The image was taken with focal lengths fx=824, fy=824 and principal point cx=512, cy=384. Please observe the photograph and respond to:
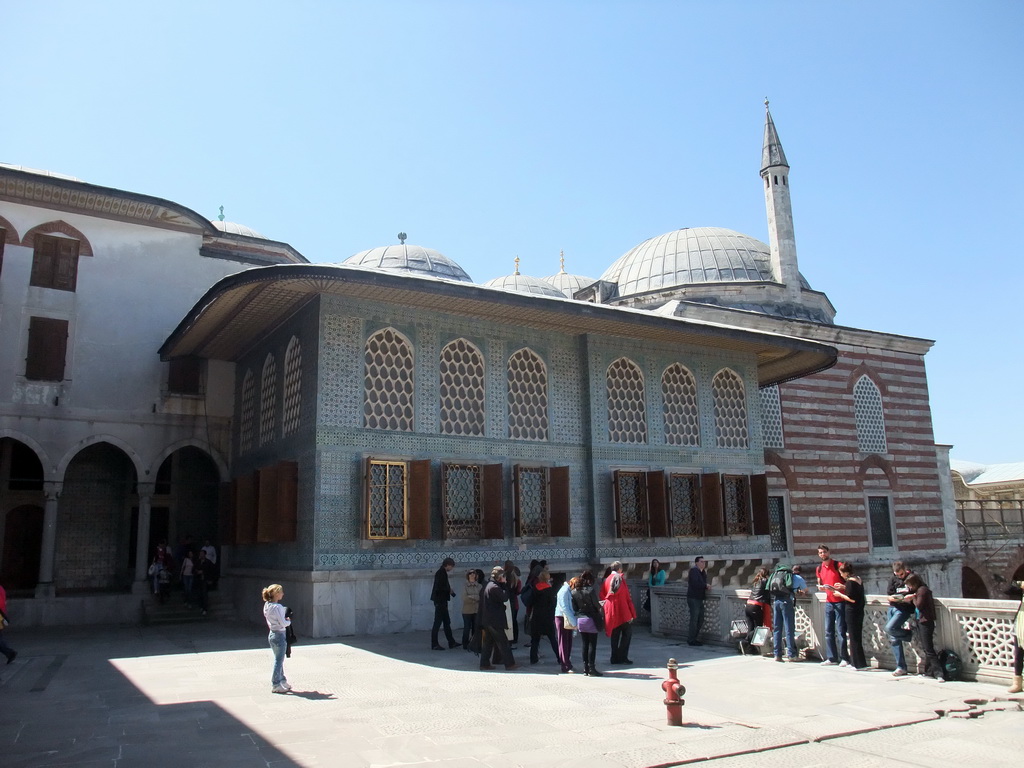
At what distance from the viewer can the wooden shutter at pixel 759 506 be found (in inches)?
584

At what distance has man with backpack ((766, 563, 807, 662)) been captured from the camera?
900 centimetres

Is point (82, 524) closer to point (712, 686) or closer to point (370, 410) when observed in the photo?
point (370, 410)

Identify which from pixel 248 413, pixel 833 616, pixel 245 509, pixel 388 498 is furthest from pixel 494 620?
pixel 248 413

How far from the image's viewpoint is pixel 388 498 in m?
11.4

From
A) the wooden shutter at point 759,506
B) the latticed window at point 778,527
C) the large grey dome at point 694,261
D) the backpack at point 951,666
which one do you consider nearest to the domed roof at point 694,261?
the large grey dome at point 694,261

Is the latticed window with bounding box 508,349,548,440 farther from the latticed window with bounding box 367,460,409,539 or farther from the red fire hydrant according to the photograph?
the red fire hydrant

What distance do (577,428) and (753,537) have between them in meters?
4.07

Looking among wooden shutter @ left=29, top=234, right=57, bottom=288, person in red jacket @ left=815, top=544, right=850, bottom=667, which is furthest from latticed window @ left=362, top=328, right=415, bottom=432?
wooden shutter @ left=29, top=234, right=57, bottom=288

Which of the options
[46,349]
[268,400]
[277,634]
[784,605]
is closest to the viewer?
[277,634]

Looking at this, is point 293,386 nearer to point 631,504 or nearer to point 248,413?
point 248,413

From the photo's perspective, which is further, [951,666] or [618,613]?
[618,613]

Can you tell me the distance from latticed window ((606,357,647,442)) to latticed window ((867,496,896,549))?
9840mm

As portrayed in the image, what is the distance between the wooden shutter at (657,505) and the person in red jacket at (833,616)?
460 cm

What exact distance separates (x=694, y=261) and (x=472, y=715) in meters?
18.9
